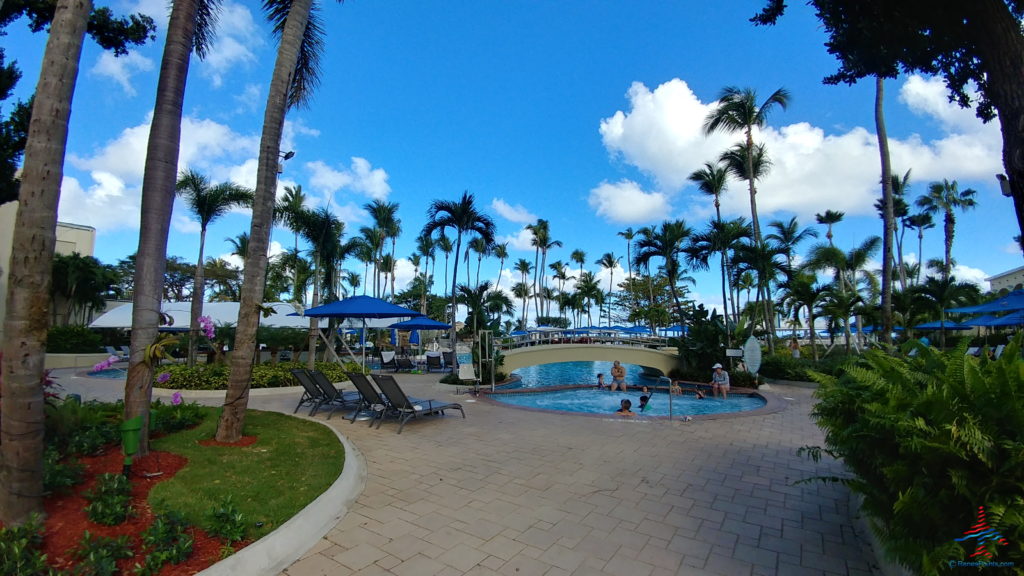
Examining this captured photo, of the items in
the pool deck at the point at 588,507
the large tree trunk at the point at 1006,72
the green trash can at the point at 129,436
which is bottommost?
the pool deck at the point at 588,507

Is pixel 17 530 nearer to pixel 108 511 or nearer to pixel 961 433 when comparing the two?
pixel 108 511

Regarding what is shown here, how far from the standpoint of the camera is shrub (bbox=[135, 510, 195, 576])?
291 centimetres

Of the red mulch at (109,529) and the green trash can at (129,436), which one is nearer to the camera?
the red mulch at (109,529)

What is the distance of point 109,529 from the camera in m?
3.30

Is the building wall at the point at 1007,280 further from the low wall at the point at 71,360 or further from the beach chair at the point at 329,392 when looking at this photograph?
the low wall at the point at 71,360

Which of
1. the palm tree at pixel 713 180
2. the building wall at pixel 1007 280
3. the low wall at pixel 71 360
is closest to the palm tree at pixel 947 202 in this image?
the building wall at pixel 1007 280

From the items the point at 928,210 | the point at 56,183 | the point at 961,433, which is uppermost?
the point at 928,210

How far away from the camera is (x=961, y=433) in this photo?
2248 mm

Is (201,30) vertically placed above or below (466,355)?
above

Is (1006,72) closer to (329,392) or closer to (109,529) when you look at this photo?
(109,529)

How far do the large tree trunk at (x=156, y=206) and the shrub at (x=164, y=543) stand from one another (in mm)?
2116

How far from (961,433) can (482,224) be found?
54.9 ft

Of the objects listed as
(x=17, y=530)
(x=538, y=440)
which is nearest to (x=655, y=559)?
(x=538, y=440)

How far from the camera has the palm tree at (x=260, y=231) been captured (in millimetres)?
6055
